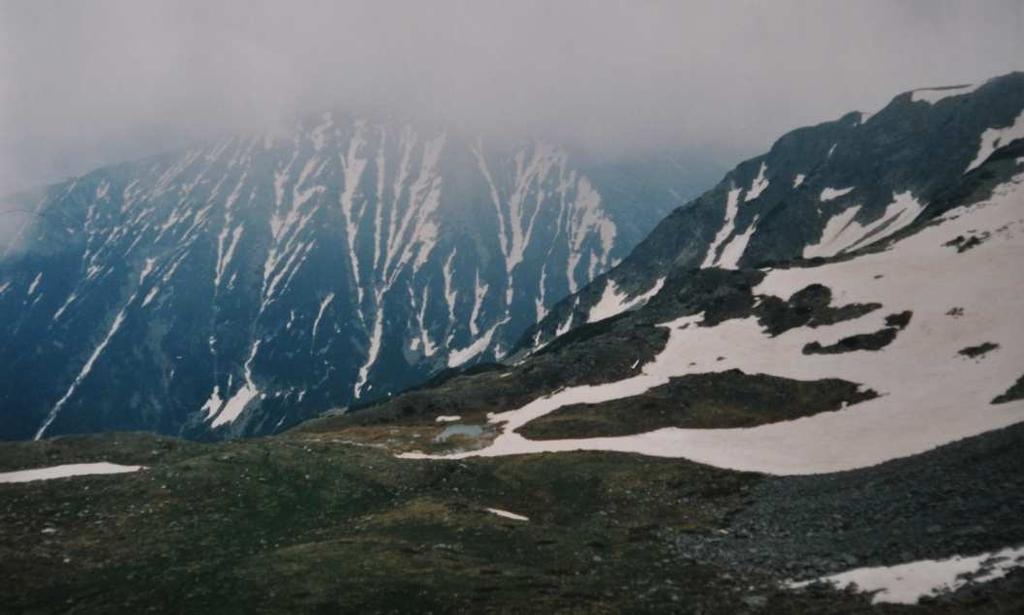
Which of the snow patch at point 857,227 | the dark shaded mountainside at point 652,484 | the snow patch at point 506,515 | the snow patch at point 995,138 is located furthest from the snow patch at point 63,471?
the snow patch at point 995,138

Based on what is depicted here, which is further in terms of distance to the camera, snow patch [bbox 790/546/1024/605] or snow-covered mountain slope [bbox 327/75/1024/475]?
snow-covered mountain slope [bbox 327/75/1024/475]

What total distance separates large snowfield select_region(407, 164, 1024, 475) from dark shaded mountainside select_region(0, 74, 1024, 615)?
382mm

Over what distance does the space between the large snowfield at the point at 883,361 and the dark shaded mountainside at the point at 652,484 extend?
1.25ft

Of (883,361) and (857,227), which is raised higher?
(857,227)

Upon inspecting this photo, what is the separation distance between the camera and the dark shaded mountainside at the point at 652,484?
2814 cm

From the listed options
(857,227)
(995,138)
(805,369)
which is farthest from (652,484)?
(995,138)

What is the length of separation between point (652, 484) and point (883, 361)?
126 ft

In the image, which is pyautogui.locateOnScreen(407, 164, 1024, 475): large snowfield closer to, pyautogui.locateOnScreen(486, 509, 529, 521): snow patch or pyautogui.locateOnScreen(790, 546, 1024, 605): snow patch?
pyautogui.locateOnScreen(486, 509, 529, 521): snow patch

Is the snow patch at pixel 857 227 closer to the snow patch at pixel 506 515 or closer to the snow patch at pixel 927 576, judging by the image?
the snow patch at pixel 506 515

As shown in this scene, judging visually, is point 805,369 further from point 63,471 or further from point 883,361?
point 63,471

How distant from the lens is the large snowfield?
55375 mm

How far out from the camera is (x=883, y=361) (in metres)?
75.4

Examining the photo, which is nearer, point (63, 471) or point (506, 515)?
point (506, 515)

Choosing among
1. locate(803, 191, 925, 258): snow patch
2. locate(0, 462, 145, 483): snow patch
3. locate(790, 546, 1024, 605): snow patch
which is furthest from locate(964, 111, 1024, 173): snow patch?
locate(0, 462, 145, 483): snow patch
